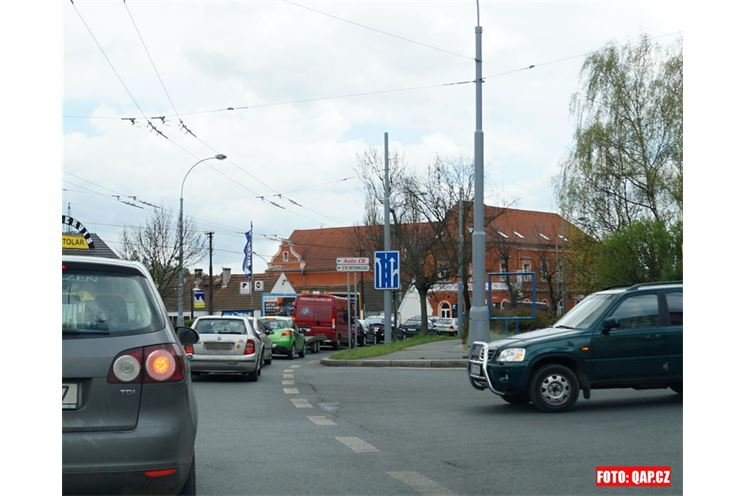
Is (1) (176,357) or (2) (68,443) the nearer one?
(2) (68,443)

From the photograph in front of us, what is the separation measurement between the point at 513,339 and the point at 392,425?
A: 2.29m

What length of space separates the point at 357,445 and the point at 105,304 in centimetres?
466

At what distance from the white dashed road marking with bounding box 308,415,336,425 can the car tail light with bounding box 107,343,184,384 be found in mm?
6396

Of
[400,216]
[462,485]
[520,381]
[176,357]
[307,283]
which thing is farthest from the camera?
[307,283]

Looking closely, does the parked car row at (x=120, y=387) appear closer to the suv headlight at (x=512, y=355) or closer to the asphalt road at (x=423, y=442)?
the asphalt road at (x=423, y=442)

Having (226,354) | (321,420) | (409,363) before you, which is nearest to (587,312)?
(321,420)

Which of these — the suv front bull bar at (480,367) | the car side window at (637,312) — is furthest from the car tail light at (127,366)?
the car side window at (637,312)

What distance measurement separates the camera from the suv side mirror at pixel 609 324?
43.1ft

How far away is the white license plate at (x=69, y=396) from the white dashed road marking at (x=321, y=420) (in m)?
6.76

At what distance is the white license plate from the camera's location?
18.4 feet

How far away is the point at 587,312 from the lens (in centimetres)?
1362
